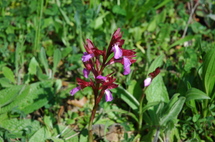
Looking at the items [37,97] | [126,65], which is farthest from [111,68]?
[126,65]

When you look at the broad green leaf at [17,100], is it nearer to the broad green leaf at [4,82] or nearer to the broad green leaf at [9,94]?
the broad green leaf at [9,94]

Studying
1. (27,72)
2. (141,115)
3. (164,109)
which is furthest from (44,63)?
(164,109)

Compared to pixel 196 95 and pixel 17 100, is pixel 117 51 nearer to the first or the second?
pixel 196 95

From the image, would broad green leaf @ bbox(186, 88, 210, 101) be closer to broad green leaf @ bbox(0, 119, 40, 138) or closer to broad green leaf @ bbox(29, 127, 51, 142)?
broad green leaf @ bbox(29, 127, 51, 142)

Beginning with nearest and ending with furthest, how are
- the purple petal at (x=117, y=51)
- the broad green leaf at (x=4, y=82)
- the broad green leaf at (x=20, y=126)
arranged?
the purple petal at (x=117, y=51)
the broad green leaf at (x=20, y=126)
the broad green leaf at (x=4, y=82)

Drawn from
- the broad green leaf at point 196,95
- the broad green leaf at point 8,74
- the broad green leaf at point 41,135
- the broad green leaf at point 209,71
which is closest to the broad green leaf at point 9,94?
the broad green leaf at point 8,74

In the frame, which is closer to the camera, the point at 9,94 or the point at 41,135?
the point at 41,135

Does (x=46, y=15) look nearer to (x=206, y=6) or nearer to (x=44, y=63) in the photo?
(x=44, y=63)

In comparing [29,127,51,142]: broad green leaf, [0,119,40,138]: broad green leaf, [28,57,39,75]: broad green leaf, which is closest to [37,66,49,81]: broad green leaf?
[28,57,39,75]: broad green leaf
